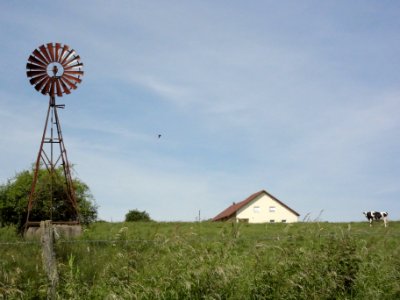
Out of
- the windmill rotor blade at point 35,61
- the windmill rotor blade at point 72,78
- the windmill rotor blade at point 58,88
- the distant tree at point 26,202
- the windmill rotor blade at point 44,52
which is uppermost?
the windmill rotor blade at point 44,52

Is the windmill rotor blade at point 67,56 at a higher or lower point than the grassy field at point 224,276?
higher

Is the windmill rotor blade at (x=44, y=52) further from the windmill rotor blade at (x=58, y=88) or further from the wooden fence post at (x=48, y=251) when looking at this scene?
the wooden fence post at (x=48, y=251)

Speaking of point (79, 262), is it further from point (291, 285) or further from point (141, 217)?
point (141, 217)

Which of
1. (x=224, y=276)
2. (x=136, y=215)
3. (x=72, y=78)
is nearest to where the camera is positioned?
(x=224, y=276)

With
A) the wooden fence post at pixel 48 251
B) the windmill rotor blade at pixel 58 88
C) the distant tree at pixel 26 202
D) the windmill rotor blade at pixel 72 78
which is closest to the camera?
the wooden fence post at pixel 48 251

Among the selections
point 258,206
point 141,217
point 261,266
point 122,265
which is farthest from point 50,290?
point 258,206

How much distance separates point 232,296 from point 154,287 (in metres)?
1.05

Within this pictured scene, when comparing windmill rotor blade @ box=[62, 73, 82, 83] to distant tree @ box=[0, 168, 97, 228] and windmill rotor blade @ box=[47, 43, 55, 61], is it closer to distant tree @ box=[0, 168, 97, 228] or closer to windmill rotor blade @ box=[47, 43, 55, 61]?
windmill rotor blade @ box=[47, 43, 55, 61]

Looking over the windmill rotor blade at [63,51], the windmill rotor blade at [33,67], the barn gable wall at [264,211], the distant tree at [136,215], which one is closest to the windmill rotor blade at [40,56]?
the windmill rotor blade at [33,67]

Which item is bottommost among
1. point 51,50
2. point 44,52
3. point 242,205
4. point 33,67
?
point 242,205

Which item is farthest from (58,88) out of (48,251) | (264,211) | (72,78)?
(264,211)

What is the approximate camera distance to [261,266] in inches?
277

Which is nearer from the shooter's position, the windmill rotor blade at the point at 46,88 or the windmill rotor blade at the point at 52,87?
the windmill rotor blade at the point at 52,87

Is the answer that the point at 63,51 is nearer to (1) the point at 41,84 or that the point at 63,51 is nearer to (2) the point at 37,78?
(2) the point at 37,78
